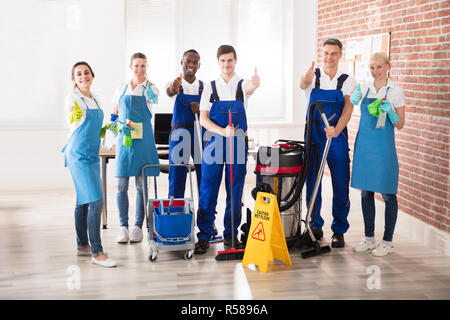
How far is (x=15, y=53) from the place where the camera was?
256 inches

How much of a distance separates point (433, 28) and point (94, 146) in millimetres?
2821

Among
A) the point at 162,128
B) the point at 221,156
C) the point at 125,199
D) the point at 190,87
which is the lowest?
the point at 125,199

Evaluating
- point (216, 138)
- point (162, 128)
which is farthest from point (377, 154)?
point (162, 128)

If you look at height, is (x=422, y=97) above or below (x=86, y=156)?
above

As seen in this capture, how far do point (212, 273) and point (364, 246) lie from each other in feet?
4.28

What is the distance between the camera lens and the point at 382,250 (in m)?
4.27

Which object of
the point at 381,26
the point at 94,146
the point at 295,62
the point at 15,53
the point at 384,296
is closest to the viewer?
the point at 384,296

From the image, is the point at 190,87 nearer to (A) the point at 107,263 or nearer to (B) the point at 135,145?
(B) the point at 135,145

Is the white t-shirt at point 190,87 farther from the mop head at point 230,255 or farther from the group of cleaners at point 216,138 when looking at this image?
the mop head at point 230,255

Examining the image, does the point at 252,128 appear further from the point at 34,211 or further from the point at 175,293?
the point at 175,293

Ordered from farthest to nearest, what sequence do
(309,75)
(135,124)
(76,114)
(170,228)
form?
1. (135,124)
2. (309,75)
3. (170,228)
4. (76,114)

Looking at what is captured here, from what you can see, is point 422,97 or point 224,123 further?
point 422,97

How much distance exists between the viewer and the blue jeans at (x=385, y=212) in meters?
4.21

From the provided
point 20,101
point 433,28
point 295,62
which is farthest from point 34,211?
point 433,28
